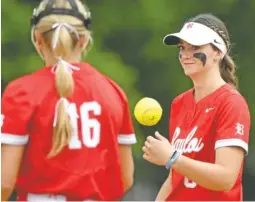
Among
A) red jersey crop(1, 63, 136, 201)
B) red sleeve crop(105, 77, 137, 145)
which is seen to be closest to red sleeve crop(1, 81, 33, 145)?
red jersey crop(1, 63, 136, 201)

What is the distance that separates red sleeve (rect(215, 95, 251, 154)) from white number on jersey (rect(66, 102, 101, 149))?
47cm

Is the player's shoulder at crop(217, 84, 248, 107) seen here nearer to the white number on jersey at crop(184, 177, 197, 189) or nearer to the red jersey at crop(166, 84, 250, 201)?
the red jersey at crop(166, 84, 250, 201)

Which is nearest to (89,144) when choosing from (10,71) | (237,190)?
(237,190)

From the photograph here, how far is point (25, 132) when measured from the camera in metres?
3.99

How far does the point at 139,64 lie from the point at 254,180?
1.47 meters

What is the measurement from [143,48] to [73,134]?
560 centimetres

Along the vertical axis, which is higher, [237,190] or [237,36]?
[237,190]

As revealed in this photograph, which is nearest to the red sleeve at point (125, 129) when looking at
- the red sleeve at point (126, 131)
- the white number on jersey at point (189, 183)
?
the red sleeve at point (126, 131)

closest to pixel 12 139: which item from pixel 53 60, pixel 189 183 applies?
pixel 53 60

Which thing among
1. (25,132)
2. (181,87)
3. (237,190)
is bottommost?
(181,87)

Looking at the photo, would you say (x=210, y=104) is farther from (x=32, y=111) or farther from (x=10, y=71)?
(x=10, y=71)

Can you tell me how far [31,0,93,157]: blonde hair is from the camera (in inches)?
157

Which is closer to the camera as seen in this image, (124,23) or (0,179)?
(0,179)

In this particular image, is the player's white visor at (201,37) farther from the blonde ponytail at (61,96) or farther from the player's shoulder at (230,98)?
the blonde ponytail at (61,96)
